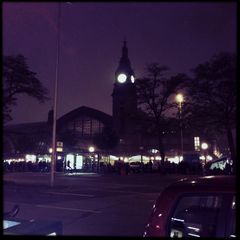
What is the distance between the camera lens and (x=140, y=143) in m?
64.4

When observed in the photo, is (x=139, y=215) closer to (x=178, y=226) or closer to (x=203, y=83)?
(x=178, y=226)

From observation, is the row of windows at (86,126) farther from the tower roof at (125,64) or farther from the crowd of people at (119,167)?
the crowd of people at (119,167)

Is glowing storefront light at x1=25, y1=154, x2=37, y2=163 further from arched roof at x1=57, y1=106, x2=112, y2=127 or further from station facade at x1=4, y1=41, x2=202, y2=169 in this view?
arched roof at x1=57, y1=106, x2=112, y2=127

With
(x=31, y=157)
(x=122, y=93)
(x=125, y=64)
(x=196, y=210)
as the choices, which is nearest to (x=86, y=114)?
(x=122, y=93)

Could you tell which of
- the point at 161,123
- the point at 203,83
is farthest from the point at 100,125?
the point at 203,83

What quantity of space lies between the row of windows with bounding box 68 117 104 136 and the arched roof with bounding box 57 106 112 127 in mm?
821

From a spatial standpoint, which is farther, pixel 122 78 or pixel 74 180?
pixel 122 78

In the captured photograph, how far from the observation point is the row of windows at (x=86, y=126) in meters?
67.8

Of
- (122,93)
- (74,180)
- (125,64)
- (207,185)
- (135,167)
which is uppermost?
(125,64)

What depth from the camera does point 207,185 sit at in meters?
3.23

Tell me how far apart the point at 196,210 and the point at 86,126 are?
65095mm

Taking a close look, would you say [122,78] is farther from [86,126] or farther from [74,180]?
[74,180]

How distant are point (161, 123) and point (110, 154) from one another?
43.0ft

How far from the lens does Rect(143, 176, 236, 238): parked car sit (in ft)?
9.96
